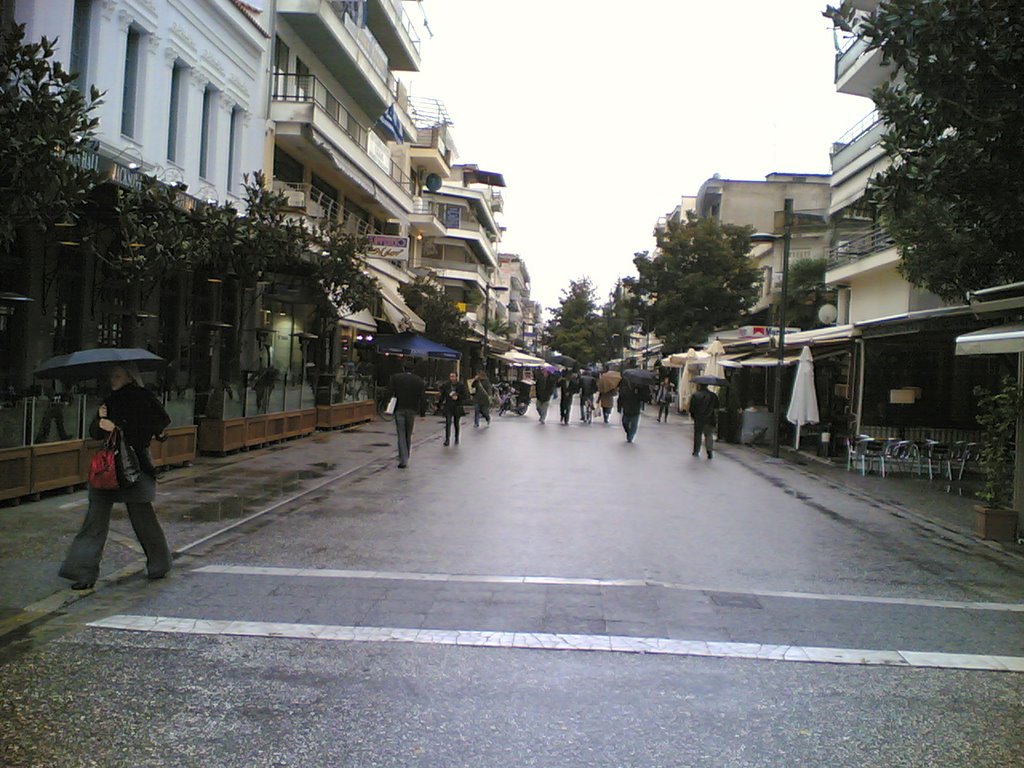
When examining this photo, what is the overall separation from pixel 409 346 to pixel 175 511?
19038 millimetres

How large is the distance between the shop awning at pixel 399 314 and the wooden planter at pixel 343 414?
4.27 m

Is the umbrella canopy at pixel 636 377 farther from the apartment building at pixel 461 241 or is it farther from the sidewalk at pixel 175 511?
the apartment building at pixel 461 241

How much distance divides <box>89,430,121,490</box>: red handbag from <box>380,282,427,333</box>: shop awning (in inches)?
856

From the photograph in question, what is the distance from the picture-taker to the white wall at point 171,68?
15.6 meters

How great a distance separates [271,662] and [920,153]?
329 inches

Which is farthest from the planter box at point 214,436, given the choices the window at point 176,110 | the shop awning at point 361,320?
the shop awning at point 361,320

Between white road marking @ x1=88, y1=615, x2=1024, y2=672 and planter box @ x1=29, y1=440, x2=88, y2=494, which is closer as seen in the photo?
white road marking @ x1=88, y1=615, x2=1024, y2=672

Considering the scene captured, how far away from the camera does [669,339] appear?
44531 mm

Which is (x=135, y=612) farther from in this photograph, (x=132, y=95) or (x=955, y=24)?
(x=132, y=95)

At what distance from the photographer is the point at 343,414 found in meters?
23.3

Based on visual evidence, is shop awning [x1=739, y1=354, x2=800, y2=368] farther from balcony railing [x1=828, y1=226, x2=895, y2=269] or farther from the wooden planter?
the wooden planter

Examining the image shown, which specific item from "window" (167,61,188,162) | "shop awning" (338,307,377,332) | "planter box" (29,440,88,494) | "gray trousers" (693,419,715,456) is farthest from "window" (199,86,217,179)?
"gray trousers" (693,419,715,456)

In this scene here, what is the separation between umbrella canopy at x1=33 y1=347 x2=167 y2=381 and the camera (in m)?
6.98

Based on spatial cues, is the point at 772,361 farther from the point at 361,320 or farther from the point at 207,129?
the point at 207,129
